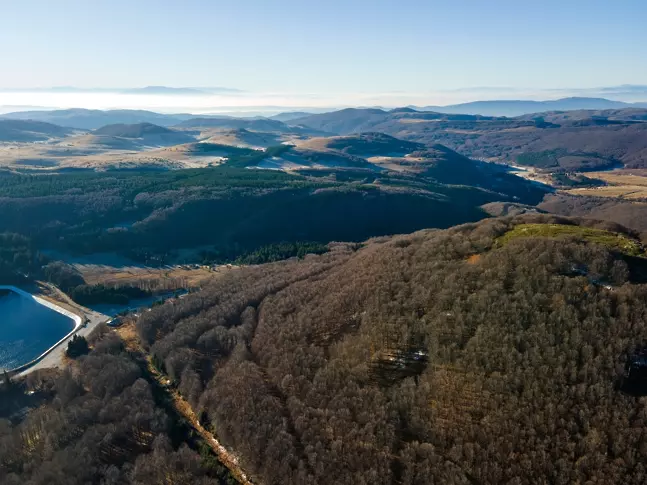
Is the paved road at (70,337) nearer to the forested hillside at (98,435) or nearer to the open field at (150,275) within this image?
the forested hillside at (98,435)

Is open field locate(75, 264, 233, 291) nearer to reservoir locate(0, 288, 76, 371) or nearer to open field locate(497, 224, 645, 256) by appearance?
reservoir locate(0, 288, 76, 371)

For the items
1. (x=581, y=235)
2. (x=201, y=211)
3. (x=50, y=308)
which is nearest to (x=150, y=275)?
(x=50, y=308)

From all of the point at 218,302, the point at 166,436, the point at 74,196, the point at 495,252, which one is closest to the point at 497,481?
the point at 495,252

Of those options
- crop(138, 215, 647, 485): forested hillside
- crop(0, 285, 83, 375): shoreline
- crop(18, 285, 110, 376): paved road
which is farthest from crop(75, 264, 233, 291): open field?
crop(138, 215, 647, 485): forested hillside

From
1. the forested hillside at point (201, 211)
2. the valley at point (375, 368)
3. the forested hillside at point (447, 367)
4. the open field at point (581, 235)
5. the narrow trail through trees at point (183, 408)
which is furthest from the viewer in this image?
the forested hillside at point (201, 211)

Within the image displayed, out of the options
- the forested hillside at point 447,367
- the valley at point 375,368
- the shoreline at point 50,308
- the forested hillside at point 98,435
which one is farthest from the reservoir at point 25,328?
the forested hillside at point 447,367

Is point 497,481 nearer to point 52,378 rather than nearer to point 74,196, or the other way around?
point 52,378

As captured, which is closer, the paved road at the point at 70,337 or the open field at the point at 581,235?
the open field at the point at 581,235
